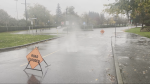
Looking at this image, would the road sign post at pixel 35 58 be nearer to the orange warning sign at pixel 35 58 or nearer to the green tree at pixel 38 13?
the orange warning sign at pixel 35 58

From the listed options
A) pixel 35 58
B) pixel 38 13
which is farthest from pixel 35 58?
pixel 38 13

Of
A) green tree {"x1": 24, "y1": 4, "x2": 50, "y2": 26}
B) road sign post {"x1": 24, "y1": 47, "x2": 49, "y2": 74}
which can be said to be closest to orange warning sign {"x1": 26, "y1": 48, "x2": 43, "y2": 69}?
road sign post {"x1": 24, "y1": 47, "x2": 49, "y2": 74}

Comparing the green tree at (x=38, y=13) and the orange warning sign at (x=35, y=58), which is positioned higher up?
the green tree at (x=38, y=13)

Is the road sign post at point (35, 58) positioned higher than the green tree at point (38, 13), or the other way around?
the green tree at point (38, 13)

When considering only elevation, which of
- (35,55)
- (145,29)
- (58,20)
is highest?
(58,20)

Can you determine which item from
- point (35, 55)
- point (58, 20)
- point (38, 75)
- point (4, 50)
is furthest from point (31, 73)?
point (58, 20)

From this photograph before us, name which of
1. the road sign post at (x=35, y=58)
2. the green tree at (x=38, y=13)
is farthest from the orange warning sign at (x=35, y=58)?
the green tree at (x=38, y=13)

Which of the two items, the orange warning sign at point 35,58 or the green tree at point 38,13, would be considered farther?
the green tree at point 38,13

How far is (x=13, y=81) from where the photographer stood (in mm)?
4953

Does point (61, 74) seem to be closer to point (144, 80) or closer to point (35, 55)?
point (35, 55)

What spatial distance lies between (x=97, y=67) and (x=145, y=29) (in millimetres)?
34281

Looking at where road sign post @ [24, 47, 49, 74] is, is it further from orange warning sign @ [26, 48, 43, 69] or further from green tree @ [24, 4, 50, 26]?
green tree @ [24, 4, 50, 26]

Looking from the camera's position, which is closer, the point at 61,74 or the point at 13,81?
the point at 13,81

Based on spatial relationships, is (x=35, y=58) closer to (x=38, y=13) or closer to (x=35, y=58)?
(x=35, y=58)
